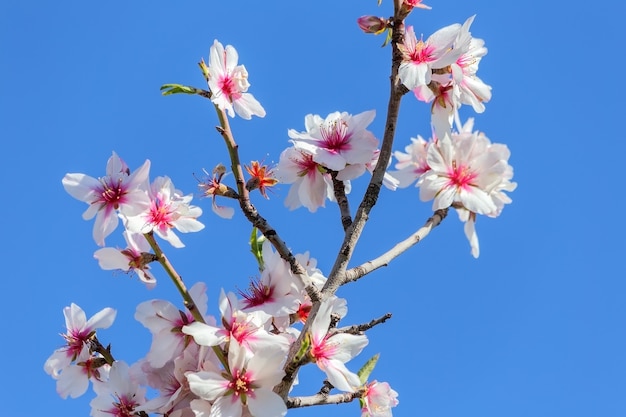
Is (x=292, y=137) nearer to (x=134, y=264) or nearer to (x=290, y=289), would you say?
(x=290, y=289)

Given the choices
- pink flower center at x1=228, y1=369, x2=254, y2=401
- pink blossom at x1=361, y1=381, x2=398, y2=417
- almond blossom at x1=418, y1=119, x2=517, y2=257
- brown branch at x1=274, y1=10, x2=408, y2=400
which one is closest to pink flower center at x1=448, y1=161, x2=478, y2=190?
almond blossom at x1=418, y1=119, x2=517, y2=257

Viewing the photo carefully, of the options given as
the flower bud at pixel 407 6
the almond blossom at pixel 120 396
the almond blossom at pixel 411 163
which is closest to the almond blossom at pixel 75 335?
the almond blossom at pixel 120 396

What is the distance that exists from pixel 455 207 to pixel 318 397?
0.75 meters

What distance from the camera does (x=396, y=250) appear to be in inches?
79.4

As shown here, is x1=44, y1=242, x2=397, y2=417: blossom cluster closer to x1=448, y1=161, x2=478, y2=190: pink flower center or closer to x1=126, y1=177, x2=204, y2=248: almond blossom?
x1=126, y1=177, x2=204, y2=248: almond blossom

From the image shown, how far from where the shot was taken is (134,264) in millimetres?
1817

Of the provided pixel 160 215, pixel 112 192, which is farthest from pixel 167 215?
pixel 112 192

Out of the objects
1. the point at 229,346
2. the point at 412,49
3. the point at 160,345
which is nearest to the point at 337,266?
the point at 229,346

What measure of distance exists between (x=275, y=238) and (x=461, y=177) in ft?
1.91

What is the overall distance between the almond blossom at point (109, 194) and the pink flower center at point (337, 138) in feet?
1.87

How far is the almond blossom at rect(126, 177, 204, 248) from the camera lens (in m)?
1.75

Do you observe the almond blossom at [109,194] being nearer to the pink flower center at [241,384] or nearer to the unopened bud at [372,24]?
the pink flower center at [241,384]

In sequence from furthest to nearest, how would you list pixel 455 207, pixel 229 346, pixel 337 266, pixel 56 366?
pixel 455 207, pixel 56 366, pixel 337 266, pixel 229 346

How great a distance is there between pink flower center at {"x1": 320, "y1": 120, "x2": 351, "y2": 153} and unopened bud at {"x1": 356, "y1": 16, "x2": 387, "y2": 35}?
29cm
